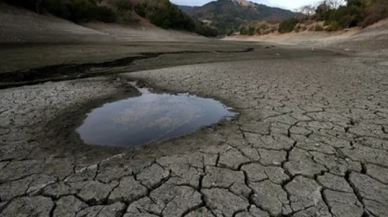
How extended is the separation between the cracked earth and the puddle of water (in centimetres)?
21

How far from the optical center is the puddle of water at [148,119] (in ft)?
11.6

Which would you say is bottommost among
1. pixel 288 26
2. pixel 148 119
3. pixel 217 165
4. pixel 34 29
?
pixel 34 29

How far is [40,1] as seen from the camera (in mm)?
22859

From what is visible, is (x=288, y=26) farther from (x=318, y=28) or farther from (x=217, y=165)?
(x=217, y=165)

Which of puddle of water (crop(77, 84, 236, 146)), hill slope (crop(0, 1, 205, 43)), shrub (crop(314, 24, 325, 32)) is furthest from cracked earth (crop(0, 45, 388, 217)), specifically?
shrub (crop(314, 24, 325, 32))

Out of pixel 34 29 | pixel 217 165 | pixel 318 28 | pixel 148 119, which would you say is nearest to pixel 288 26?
pixel 318 28

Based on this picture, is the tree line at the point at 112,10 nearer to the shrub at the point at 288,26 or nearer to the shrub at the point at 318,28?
the shrub at the point at 288,26

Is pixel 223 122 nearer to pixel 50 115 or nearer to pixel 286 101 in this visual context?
pixel 286 101

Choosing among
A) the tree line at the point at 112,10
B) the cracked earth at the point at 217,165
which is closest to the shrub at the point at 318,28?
the tree line at the point at 112,10

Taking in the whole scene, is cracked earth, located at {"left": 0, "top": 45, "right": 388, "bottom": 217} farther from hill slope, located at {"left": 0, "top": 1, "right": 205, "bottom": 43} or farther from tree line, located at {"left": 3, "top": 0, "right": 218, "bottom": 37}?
tree line, located at {"left": 3, "top": 0, "right": 218, "bottom": 37}

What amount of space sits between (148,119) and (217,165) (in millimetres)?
1783

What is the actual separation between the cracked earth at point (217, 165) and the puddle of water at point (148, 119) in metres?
0.21

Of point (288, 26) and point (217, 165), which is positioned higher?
point (288, 26)

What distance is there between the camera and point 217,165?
2.74 meters
